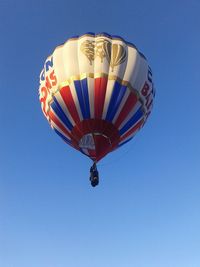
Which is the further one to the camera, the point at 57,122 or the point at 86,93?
the point at 57,122

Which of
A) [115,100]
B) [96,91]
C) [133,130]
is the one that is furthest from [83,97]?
[133,130]

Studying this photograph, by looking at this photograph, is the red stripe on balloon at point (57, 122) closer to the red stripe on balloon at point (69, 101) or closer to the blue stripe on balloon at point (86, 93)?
the red stripe on balloon at point (69, 101)

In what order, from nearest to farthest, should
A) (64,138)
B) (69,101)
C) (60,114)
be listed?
(69,101)
(60,114)
(64,138)

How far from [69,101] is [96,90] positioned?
1.20 m

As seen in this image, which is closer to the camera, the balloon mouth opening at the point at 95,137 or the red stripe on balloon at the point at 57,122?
the balloon mouth opening at the point at 95,137

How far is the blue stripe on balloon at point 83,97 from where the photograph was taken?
1925cm

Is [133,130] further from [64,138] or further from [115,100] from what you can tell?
[64,138]

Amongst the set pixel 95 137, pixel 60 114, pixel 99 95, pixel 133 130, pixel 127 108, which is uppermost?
pixel 60 114

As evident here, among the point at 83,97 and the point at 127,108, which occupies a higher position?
the point at 83,97

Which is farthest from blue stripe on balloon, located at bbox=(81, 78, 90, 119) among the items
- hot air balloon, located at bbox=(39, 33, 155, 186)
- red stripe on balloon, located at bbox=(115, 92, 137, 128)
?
red stripe on balloon, located at bbox=(115, 92, 137, 128)

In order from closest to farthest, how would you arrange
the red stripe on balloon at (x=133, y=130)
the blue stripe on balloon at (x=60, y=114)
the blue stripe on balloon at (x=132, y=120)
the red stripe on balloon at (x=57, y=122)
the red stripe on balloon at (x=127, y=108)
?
the red stripe on balloon at (x=127, y=108) → the blue stripe on balloon at (x=60, y=114) → the blue stripe on balloon at (x=132, y=120) → the red stripe on balloon at (x=57, y=122) → the red stripe on balloon at (x=133, y=130)

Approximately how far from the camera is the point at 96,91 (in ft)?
62.8

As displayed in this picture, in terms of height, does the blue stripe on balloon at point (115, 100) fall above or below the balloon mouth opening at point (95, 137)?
above

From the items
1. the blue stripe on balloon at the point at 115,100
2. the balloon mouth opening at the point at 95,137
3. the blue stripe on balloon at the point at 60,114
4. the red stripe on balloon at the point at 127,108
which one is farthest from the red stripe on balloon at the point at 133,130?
the blue stripe on balloon at the point at 60,114
